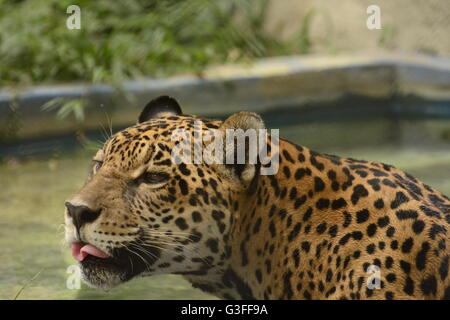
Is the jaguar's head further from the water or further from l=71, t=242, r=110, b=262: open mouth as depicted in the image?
the water

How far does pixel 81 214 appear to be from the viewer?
4.00m

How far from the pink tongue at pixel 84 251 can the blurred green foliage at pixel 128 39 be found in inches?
211

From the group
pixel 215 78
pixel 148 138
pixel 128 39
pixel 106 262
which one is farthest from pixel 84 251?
pixel 128 39

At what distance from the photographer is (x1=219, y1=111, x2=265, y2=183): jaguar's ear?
405 cm

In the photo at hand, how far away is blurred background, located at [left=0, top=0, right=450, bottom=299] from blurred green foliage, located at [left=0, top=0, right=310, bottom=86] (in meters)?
0.02

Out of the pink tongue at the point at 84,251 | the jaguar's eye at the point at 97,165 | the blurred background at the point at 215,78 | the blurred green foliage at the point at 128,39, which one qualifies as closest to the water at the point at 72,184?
the blurred background at the point at 215,78

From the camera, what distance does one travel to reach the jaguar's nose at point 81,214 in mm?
3988

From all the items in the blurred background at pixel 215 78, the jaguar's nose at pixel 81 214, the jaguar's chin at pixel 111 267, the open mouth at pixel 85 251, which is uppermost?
the blurred background at pixel 215 78

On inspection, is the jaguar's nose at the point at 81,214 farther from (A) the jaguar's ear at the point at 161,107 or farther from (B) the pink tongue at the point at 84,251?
(A) the jaguar's ear at the point at 161,107

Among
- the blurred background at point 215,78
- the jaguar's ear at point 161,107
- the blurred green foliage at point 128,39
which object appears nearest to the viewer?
the jaguar's ear at point 161,107

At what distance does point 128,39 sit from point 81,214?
6.90 metres

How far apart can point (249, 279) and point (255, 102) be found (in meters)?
5.53

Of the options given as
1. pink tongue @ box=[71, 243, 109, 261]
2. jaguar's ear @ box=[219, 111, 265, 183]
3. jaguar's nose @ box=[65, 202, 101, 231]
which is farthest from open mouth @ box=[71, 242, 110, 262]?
jaguar's ear @ box=[219, 111, 265, 183]

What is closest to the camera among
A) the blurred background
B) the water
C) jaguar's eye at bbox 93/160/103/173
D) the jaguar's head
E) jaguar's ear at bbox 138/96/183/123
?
the jaguar's head
